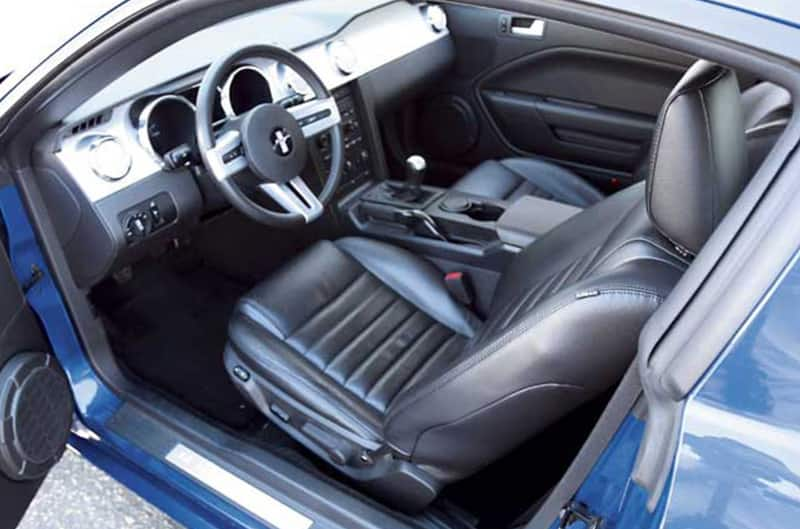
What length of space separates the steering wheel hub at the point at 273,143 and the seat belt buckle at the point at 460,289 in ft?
1.45

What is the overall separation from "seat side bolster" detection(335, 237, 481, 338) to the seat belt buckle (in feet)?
0.05

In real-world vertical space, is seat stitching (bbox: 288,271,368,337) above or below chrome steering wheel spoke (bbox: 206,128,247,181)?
below

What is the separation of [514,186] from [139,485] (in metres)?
1.22

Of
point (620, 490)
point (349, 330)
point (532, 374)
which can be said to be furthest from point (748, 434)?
point (349, 330)

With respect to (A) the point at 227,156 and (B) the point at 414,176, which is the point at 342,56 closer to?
(B) the point at 414,176

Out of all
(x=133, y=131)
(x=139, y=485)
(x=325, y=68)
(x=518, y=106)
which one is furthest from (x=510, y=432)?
(x=518, y=106)

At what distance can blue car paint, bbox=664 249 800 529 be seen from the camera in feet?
2.13

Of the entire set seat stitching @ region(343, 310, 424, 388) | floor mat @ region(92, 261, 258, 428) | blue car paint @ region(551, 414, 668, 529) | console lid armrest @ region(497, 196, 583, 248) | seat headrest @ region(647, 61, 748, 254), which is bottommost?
floor mat @ region(92, 261, 258, 428)

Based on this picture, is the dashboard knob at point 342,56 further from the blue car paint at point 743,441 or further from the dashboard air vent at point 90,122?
the blue car paint at point 743,441

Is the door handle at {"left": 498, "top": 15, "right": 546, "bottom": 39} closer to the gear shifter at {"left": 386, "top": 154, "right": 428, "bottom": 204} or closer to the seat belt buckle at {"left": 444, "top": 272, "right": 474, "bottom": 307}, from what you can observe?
the gear shifter at {"left": 386, "top": 154, "right": 428, "bottom": 204}

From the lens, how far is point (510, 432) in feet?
3.51

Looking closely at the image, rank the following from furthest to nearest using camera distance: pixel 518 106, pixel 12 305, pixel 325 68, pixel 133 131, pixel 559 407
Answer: pixel 518 106
pixel 325 68
pixel 133 131
pixel 12 305
pixel 559 407

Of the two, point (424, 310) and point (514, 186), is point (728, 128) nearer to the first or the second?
point (424, 310)

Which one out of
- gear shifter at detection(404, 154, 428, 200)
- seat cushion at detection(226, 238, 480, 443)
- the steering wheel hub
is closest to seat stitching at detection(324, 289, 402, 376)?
seat cushion at detection(226, 238, 480, 443)
